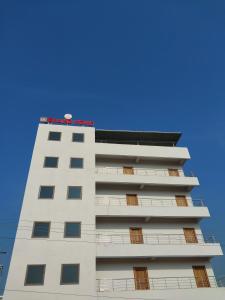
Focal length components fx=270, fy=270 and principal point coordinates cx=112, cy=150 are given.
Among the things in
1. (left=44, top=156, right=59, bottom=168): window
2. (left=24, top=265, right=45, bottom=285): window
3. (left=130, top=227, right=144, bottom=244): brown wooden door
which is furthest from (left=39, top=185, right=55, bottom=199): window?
(left=130, top=227, right=144, bottom=244): brown wooden door

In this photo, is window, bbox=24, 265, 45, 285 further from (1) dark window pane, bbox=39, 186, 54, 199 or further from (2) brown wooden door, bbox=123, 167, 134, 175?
(2) brown wooden door, bbox=123, 167, 134, 175

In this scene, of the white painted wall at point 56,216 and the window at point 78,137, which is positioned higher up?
A: the window at point 78,137

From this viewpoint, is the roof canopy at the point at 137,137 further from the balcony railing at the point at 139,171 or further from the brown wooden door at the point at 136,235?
the brown wooden door at the point at 136,235

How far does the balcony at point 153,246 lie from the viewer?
73.9 ft

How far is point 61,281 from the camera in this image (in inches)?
781

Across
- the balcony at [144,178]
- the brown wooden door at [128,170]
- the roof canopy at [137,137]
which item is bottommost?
the balcony at [144,178]

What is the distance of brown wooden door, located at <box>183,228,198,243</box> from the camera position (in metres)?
25.6

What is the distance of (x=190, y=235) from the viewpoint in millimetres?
26000

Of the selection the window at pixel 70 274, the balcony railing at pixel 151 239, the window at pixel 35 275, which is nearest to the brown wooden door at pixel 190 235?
the balcony railing at pixel 151 239

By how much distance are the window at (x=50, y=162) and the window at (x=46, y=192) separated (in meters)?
2.43

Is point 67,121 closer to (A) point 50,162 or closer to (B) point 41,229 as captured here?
(A) point 50,162

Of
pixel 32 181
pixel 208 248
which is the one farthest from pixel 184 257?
pixel 32 181

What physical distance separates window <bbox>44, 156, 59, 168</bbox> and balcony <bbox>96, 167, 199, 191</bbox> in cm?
432

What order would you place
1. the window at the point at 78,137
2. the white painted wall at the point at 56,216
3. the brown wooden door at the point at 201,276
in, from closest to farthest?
the white painted wall at the point at 56,216 → the brown wooden door at the point at 201,276 → the window at the point at 78,137
